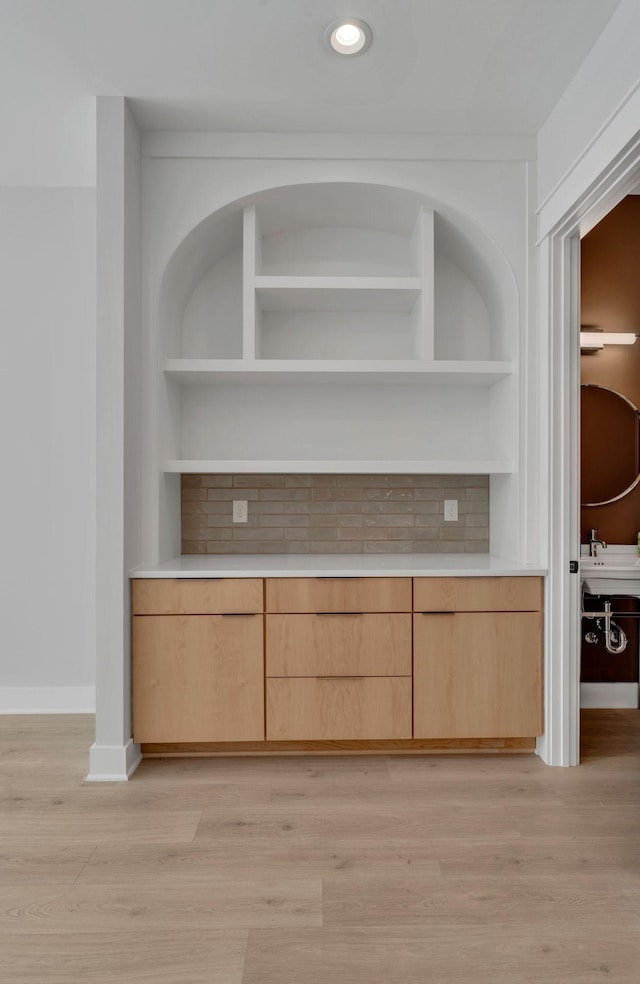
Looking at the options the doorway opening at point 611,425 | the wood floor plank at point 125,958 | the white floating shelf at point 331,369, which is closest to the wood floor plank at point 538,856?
the wood floor plank at point 125,958

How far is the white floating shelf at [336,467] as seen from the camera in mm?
2799

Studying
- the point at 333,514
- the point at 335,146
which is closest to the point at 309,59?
the point at 335,146

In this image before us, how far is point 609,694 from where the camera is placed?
3.31 metres

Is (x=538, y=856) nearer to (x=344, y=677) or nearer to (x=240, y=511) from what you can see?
(x=344, y=677)

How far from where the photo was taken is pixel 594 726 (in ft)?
10.0

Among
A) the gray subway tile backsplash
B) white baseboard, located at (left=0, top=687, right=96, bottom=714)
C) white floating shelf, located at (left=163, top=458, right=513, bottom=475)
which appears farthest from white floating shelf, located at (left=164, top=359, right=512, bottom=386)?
white baseboard, located at (left=0, top=687, right=96, bottom=714)

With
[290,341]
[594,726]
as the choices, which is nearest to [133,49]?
[290,341]

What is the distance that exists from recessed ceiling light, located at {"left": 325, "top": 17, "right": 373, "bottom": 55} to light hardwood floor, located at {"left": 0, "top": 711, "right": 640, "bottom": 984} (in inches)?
108

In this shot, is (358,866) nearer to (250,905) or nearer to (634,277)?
(250,905)

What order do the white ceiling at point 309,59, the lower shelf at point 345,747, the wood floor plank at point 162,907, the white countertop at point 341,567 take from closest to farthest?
1. the wood floor plank at point 162,907
2. the white ceiling at point 309,59
3. the white countertop at point 341,567
4. the lower shelf at point 345,747

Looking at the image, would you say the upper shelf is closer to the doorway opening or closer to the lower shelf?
the doorway opening

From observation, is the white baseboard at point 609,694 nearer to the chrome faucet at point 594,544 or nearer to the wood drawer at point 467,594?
the chrome faucet at point 594,544

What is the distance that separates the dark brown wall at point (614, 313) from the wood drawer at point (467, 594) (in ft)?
3.14

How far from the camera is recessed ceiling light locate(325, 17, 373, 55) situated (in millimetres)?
2113
